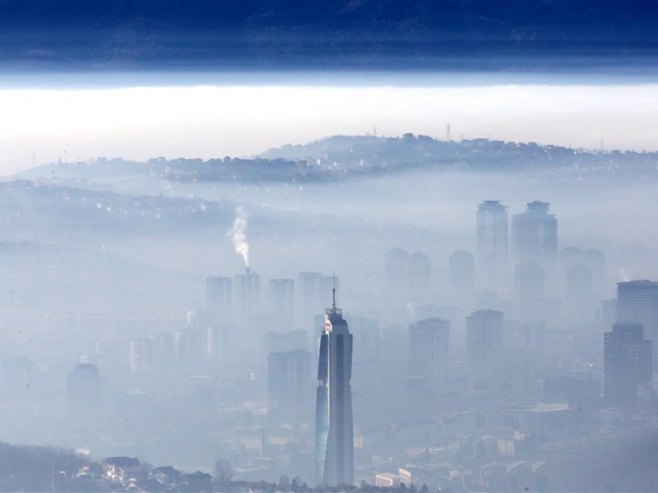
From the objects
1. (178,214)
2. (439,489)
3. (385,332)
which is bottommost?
(439,489)

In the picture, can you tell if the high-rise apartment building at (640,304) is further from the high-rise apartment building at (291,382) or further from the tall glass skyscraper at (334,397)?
the high-rise apartment building at (291,382)

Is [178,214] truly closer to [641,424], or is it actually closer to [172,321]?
[172,321]

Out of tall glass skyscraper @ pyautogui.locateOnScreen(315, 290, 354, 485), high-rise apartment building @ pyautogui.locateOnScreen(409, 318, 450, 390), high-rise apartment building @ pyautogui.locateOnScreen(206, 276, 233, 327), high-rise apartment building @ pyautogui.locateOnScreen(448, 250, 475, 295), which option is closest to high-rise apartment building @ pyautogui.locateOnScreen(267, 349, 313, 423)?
tall glass skyscraper @ pyautogui.locateOnScreen(315, 290, 354, 485)

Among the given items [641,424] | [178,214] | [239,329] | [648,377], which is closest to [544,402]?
[648,377]

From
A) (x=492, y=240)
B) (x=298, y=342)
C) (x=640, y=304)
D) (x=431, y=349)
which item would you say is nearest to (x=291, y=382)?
(x=298, y=342)

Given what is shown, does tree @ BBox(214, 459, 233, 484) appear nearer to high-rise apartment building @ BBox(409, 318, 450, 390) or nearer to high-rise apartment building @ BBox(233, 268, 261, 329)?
high-rise apartment building @ BBox(233, 268, 261, 329)

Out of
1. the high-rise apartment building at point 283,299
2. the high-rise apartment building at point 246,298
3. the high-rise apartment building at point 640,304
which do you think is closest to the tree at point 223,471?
the high-rise apartment building at point 283,299
